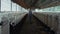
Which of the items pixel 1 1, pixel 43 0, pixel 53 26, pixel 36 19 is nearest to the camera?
pixel 43 0

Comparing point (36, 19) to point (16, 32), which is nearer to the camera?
point (16, 32)

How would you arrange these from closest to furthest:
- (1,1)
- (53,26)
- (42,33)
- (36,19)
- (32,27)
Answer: (53,26), (42,33), (32,27), (36,19), (1,1)

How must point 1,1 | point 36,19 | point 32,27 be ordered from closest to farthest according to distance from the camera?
point 32,27
point 36,19
point 1,1

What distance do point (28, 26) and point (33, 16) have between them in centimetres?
22

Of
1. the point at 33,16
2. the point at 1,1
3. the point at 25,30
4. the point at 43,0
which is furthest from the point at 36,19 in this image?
the point at 1,1

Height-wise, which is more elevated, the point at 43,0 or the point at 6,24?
the point at 43,0

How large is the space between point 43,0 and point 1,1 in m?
1.77

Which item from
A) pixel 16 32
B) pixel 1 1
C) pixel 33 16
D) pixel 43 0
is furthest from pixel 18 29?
pixel 1 1

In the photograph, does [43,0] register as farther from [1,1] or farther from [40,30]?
[1,1]

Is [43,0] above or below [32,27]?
above

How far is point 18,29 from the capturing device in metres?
Result: 1.04

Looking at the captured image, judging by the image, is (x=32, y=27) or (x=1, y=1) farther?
(x=1, y=1)

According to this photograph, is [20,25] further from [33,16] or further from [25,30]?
[33,16]

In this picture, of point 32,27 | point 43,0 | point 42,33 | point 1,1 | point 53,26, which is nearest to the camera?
point 43,0
